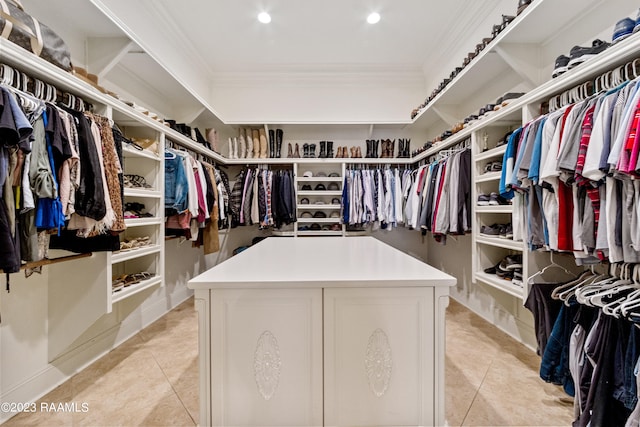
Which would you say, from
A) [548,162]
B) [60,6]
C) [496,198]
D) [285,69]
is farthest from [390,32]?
[60,6]

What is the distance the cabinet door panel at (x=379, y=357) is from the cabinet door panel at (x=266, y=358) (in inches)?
2.0

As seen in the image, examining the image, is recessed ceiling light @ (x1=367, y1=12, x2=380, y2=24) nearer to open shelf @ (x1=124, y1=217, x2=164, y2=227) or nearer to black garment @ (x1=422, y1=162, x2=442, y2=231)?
black garment @ (x1=422, y1=162, x2=442, y2=231)

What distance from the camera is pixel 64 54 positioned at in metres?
1.31

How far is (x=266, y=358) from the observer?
2.61ft

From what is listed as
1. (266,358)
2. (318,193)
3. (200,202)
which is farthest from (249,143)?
(266,358)

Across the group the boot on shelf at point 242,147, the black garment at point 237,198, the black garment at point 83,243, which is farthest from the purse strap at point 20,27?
the boot on shelf at point 242,147

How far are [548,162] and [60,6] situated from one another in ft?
8.88

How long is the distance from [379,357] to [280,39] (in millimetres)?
3338

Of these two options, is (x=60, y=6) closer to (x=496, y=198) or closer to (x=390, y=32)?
(x=390, y=32)

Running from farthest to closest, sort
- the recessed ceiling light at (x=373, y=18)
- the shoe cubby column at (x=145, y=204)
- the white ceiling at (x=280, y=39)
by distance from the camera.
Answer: the recessed ceiling light at (x=373, y=18) < the white ceiling at (x=280, y=39) < the shoe cubby column at (x=145, y=204)

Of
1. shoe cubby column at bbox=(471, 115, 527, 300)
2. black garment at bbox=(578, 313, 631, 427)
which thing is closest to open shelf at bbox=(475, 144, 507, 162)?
shoe cubby column at bbox=(471, 115, 527, 300)

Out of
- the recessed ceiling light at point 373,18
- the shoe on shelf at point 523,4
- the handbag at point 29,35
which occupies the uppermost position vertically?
the recessed ceiling light at point 373,18

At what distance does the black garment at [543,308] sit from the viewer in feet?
4.78

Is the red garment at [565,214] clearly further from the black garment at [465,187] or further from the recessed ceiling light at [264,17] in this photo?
the recessed ceiling light at [264,17]
